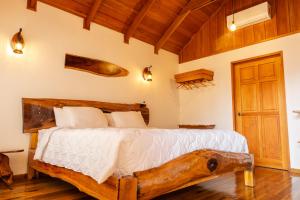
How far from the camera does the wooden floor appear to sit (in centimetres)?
221

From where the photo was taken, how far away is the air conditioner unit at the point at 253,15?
389 cm

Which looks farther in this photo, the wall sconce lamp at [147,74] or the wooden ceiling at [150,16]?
the wall sconce lamp at [147,74]

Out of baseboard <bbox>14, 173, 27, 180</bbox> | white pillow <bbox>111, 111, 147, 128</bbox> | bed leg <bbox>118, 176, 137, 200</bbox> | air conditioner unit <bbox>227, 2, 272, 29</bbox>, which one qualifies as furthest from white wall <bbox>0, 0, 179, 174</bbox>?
bed leg <bbox>118, 176, 137, 200</bbox>

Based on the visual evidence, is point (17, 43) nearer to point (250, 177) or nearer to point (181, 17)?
point (181, 17)

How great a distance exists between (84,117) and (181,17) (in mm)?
2716

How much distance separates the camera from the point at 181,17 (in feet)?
14.3

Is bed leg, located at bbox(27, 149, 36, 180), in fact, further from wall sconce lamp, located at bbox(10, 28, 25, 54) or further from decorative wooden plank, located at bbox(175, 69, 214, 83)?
decorative wooden plank, located at bbox(175, 69, 214, 83)

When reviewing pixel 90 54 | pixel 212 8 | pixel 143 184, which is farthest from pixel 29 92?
pixel 212 8

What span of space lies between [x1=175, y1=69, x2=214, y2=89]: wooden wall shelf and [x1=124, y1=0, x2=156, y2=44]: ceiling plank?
4.63 ft

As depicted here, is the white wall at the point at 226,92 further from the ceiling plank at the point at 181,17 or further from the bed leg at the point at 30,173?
the bed leg at the point at 30,173

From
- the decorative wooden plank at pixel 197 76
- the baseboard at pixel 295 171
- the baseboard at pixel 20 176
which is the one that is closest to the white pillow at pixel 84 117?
the baseboard at pixel 20 176

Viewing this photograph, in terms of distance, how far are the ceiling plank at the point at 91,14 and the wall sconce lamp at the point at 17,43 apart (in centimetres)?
111

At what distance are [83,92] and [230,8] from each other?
3.37 m

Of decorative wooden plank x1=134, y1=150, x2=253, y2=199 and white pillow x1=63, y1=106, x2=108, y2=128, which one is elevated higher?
white pillow x1=63, y1=106, x2=108, y2=128
